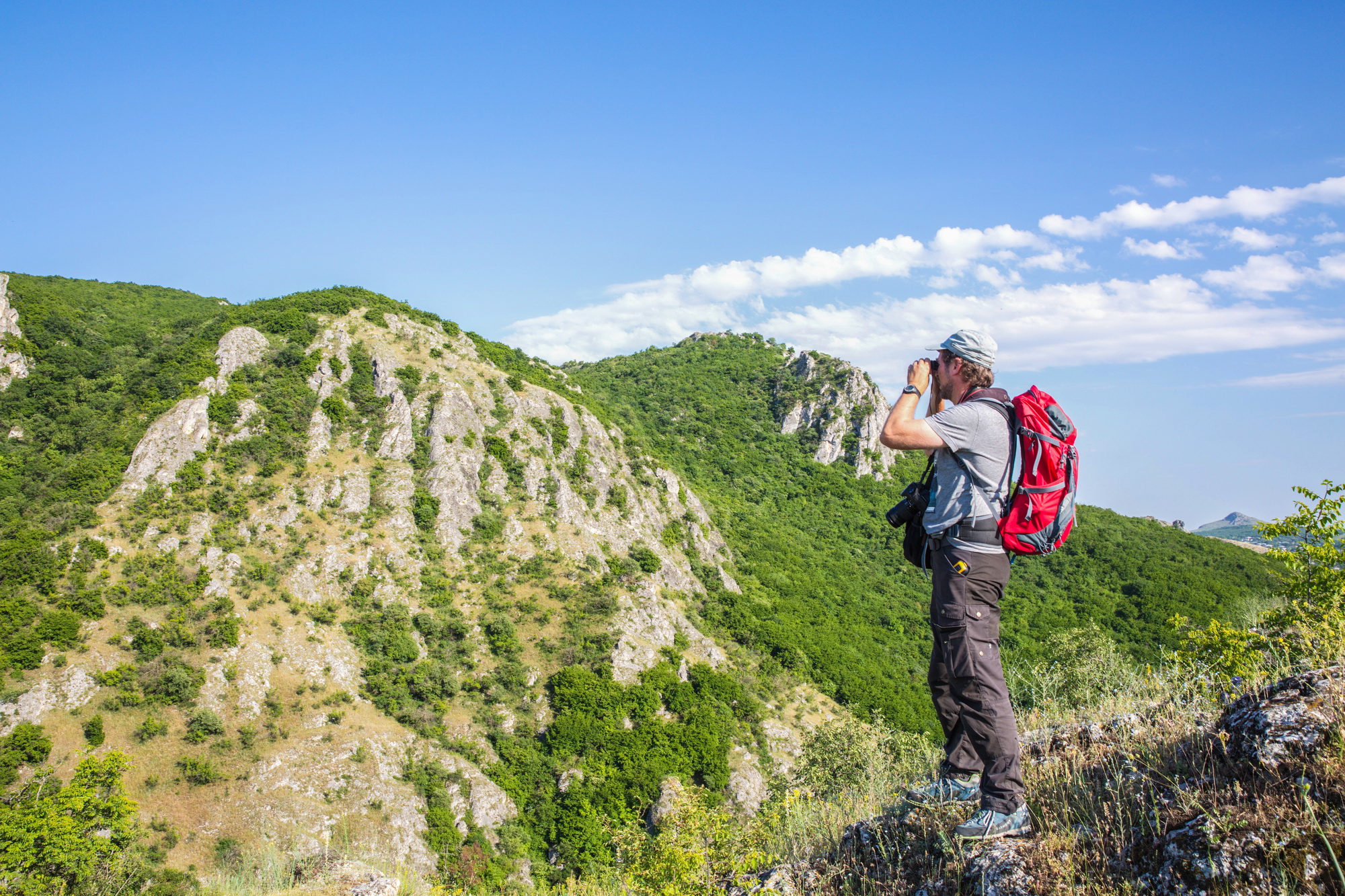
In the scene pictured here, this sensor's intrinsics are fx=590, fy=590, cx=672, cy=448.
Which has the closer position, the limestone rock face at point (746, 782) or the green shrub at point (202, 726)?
the green shrub at point (202, 726)

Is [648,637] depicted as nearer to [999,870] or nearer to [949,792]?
[949,792]

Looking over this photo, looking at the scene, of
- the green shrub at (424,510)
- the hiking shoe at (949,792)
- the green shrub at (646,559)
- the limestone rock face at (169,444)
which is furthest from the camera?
the green shrub at (646,559)

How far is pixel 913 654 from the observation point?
2007 inches

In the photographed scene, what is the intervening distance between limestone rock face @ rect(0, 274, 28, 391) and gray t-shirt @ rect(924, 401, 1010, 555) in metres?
52.7

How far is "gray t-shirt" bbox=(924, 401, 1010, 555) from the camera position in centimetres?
363

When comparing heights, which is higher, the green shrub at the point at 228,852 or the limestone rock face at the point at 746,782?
the green shrub at the point at 228,852

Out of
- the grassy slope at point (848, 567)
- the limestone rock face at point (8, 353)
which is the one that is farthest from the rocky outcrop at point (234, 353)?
the grassy slope at point (848, 567)

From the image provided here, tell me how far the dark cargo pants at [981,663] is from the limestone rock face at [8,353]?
52.8 meters

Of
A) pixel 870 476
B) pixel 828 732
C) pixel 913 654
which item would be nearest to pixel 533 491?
pixel 828 732

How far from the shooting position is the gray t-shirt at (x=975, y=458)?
363cm

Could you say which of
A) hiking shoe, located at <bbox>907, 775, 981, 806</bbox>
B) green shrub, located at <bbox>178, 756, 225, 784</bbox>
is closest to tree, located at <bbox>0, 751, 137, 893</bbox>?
green shrub, located at <bbox>178, 756, 225, 784</bbox>

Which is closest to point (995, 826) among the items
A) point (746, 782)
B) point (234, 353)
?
point (746, 782)

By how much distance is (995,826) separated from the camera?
3.47m

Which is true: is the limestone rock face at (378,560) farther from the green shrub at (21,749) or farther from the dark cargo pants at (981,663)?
the dark cargo pants at (981,663)
